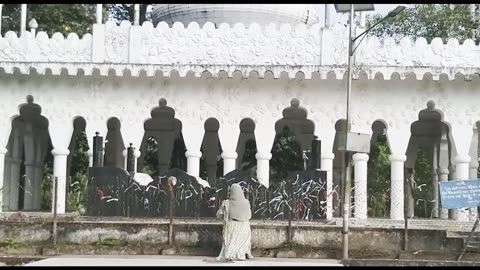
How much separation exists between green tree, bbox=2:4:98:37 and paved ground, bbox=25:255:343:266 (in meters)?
18.2

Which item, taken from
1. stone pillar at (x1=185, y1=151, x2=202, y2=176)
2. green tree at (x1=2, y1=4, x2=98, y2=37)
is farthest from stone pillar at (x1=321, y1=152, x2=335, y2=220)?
green tree at (x1=2, y1=4, x2=98, y2=37)

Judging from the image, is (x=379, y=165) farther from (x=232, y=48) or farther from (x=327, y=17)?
(x=232, y=48)

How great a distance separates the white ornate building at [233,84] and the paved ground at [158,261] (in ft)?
20.6

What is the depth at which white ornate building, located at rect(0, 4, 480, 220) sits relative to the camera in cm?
2009

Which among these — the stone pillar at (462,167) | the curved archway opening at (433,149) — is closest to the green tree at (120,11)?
the curved archway opening at (433,149)

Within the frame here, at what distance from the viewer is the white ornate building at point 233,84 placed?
20.1m

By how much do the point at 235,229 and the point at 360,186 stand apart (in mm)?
7415

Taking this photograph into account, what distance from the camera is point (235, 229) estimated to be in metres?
13.4

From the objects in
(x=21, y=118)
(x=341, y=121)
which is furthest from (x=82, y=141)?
(x=341, y=121)

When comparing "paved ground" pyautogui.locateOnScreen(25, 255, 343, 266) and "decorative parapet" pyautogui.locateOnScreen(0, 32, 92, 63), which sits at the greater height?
"decorative parapet" pyautogui.locateOnScreen(0, 32, 92, 63)

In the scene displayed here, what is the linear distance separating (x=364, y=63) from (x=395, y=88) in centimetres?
121

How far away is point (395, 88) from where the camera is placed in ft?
66.9

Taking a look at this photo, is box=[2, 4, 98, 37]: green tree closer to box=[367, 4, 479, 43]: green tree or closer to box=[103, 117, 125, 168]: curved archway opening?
box=[103, 117, 125, 168]: curved archway opening

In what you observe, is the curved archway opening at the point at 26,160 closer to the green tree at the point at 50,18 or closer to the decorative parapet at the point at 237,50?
the decorative parapet at the point at 237,50
